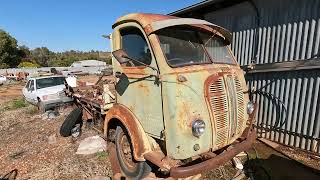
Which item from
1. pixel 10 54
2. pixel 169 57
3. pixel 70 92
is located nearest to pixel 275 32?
pixel 169 57

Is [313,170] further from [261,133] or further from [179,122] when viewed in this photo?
[179,122]

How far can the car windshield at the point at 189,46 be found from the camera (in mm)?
4049

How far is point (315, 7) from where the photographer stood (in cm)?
543

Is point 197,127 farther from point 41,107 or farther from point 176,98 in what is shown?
point 41,107

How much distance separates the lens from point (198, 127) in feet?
11.8

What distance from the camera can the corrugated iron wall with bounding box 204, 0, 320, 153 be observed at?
5613mm

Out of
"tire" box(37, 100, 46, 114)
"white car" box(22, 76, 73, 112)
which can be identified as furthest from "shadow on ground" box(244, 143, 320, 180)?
"tire" box(37, 100, 46, 114)

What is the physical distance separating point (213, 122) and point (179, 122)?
1.85 ft

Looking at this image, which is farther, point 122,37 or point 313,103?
point 313,103

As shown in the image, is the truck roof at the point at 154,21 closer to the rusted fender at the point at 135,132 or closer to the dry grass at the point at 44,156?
the rusted fender at the point at 135,132

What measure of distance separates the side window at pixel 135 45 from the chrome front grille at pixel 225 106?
116 centimetres

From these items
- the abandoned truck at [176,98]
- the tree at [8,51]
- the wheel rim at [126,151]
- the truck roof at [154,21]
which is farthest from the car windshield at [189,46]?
the tree at [8,51]

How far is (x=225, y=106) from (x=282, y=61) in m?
3.04

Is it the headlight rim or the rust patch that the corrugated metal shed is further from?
the rust patch
